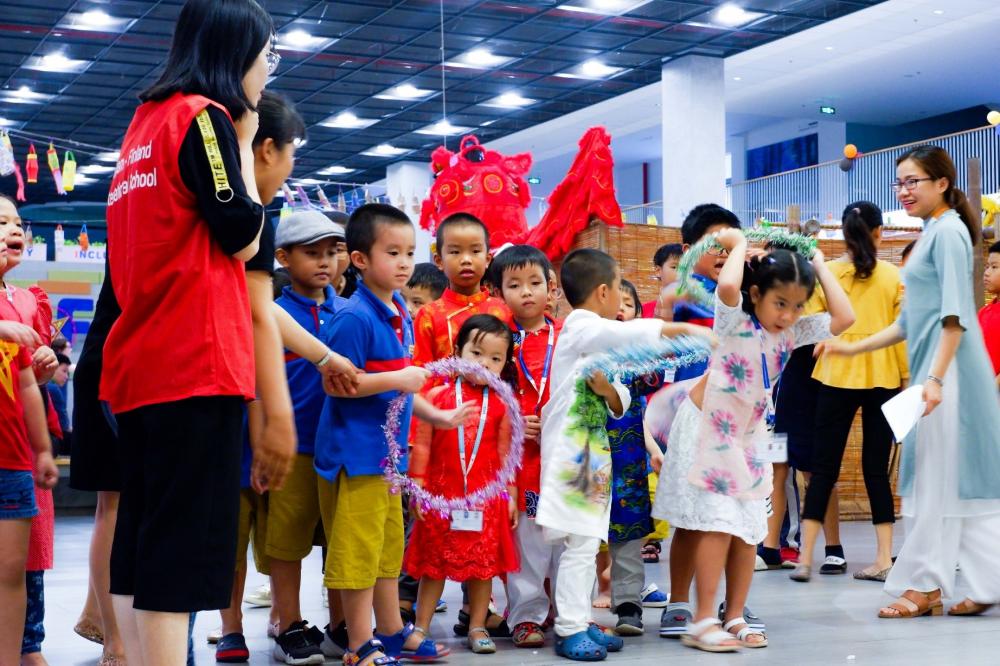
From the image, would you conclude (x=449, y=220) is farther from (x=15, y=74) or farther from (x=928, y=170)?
(x=15, y=74)

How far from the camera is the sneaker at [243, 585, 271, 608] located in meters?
4.21

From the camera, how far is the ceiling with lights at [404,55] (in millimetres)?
11742

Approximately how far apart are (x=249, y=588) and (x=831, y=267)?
9.10 feet

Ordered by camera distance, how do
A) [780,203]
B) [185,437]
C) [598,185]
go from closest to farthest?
[185,437] → [598,185] → [780,203]

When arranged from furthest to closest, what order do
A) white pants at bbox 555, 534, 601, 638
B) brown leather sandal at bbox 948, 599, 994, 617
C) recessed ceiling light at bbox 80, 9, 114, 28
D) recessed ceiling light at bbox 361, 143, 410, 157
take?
recessed ceiling light at bbox 361, 143, 410, 157
recessed ceiling light at bbox 80, 9, 114, 28
brown leather sandal at bbox 948, 599, 994, 617
white pants at bbox 555, 534, 601, 638

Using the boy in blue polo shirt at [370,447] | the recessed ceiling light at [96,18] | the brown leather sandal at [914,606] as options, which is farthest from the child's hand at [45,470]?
the recessed ceiling light at [96,18]

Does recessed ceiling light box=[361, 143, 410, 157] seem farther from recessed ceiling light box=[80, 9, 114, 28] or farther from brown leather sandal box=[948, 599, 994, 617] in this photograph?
brown leather sandal box=[948, 599, 994, 617]

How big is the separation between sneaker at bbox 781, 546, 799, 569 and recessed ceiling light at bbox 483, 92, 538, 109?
430 inches

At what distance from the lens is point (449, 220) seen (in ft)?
12.5

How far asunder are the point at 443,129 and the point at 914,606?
46.1 ft

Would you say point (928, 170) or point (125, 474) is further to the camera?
point (928, 170)

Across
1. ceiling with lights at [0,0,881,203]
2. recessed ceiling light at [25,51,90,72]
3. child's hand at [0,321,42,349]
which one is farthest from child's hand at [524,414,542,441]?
recessed ceiling light at [25,51,90,72]

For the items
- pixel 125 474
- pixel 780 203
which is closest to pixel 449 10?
pixel 780 203

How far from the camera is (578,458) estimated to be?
3.32 meters
